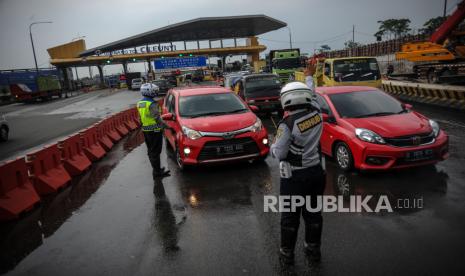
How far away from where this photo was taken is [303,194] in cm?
374

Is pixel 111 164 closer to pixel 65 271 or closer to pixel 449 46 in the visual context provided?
pixel 65 271

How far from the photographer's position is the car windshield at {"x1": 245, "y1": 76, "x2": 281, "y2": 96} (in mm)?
14867

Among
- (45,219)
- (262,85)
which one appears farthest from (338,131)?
(262,85)

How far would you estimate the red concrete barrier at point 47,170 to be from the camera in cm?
683

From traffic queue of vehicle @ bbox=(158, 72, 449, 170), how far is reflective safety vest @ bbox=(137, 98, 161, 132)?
0.53 meters

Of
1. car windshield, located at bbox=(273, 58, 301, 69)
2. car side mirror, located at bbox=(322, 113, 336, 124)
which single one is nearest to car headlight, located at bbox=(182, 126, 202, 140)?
car side mirror, located at bbox=(322, 113, 336, 124)

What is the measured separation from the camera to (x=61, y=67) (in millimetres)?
68625

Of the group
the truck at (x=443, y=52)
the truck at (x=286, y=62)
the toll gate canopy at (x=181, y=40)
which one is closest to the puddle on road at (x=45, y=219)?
the truck at (x=443, y=52)

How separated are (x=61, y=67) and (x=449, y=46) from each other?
219 ft

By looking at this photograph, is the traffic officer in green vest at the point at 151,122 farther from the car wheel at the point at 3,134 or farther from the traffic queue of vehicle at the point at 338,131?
the car wheel at the point at 3,134

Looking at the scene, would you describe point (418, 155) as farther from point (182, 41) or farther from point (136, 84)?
point (182, 41)

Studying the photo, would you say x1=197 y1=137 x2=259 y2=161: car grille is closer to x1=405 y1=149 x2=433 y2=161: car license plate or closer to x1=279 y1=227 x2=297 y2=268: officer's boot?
x1=405 y1=149 x2=433 y2=161: car license plate

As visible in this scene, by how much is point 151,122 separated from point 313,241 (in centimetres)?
468

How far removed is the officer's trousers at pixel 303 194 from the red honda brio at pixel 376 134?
2.87 meters
